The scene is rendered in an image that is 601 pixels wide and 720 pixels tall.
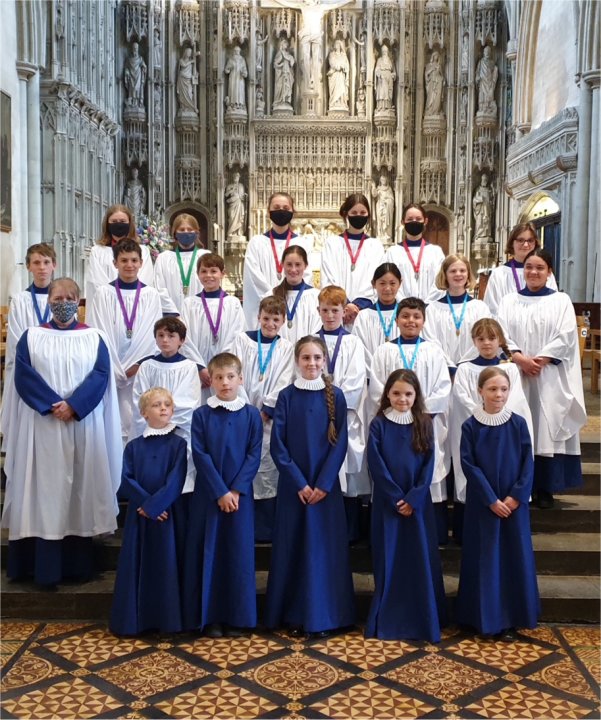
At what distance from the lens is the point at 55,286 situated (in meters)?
4.88

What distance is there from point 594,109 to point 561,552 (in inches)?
353

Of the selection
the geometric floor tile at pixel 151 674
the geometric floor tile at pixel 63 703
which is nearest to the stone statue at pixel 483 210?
the geometric floor tile at pixel 151 674

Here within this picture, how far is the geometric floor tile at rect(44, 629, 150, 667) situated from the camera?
4258 mm

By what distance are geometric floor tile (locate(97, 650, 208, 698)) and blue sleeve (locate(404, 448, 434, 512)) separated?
1.40 metres

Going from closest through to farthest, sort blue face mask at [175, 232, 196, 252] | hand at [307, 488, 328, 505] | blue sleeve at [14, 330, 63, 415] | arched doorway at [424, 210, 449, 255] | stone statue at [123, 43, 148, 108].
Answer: hand at [307, 488, 328, 505]
blue sleeve at [14, 330, 63, 415]
blue face mask at [175, 232, 196, 252]
stone statue at [123, 43, 148, 108]
arched doorway at [424, 210, 449, 255]

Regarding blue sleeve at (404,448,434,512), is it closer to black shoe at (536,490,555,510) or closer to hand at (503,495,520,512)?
hand at (503,495,520,512)

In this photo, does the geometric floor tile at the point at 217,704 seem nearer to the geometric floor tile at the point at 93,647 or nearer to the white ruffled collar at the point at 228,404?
the geometric floor tile at the point at 93,647

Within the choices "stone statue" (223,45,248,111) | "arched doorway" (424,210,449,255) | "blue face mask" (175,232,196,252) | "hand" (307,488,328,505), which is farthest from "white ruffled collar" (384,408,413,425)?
"stone statue" (223,45,248,111)

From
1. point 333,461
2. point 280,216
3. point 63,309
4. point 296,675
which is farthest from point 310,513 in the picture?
point 280,216

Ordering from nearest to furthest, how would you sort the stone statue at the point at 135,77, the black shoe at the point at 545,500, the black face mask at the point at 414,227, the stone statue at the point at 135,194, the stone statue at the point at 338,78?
the black shoe at the point at 545,500 → the black face mask at the point at 414,227 → the stone statue at the point at 135,77 → the stone statue at the point at 135,194 → the stone statue at the point at 338,78

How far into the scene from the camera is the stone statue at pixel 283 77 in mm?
17906

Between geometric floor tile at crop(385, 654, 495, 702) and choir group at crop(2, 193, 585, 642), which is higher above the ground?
choir group at crop(2, 193, 585, 642)

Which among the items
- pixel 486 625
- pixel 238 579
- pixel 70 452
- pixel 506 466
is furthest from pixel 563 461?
pixel 70 452

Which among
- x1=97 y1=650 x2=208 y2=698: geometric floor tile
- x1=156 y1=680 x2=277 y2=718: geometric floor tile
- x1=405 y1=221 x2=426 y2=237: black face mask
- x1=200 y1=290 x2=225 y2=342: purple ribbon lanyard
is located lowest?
x1=156 y1=680 x2=277 y2=718: geometric floor tile
